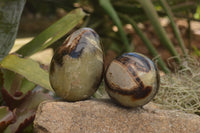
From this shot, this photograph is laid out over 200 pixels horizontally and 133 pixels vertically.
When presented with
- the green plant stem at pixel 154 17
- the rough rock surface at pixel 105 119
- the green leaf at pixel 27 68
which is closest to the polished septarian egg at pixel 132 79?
the rough rock surface at pixel 105 119

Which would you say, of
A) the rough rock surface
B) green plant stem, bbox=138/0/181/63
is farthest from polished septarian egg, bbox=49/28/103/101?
green plant stem, bbox=138/0/181/63

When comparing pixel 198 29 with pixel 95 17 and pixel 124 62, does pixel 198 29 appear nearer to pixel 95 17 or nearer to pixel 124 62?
pixel 95 17

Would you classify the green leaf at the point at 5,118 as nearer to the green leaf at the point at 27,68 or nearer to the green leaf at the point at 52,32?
the green leaf at the point at 27,68

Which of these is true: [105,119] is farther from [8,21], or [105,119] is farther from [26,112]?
[8,21]

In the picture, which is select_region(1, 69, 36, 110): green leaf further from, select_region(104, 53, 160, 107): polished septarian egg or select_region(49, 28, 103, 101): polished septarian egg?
select_region(104, 53, 160, 107): polished septarian egg

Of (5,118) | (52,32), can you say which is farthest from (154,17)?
(5,118)

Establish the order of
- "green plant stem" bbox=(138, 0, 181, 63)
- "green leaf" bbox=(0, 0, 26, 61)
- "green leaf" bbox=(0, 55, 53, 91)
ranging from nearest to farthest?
1. "green leaf" bbox=(0, 55, 53, 91)
2. "green leaf" bbox=(0, 0, 26, 61)
3. "green plant stem" bbox=(138, 0, 181, 63)
